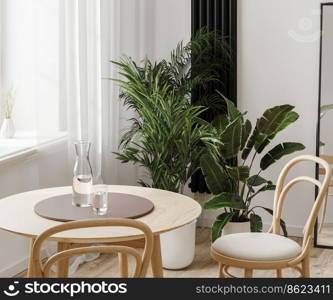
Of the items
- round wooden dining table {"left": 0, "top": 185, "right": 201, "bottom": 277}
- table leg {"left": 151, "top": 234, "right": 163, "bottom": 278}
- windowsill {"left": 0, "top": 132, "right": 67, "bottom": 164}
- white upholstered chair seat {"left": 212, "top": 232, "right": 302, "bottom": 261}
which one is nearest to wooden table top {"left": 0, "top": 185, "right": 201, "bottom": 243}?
round wooden dining table {"left": 0, "top": 185, "right": 201, "bottom": 277}

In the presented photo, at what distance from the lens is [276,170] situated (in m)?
5.08

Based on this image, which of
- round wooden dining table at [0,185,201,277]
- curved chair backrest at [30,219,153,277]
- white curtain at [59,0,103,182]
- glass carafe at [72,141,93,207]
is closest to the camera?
curved chair backrest at [30,219,153,277]

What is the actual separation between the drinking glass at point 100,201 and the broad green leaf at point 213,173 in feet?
4.40

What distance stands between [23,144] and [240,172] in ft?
4.15

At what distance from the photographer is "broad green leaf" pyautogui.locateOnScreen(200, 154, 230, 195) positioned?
4316mm

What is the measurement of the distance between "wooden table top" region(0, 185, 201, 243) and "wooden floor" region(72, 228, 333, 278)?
3.33ft

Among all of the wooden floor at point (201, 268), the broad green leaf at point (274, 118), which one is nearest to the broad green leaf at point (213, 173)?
the broad green leaf at point (274, 118)

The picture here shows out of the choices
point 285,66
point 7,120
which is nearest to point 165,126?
point 7,120

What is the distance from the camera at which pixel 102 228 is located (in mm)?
2871

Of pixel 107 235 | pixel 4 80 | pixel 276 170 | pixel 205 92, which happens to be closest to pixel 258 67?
pixel 205 92

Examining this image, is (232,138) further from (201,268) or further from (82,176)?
(82,176)

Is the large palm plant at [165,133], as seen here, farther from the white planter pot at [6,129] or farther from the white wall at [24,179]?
the white planter pot at [6,129]

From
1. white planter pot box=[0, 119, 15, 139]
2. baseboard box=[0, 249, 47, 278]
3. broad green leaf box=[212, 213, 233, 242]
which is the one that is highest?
white planter pot box=[0, 119, 15, 139]

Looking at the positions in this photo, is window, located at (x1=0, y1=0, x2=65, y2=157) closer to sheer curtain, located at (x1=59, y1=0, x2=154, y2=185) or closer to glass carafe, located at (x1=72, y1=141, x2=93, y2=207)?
sheer curtain, located at (x1=59, y1=0, x2=154, y2=185)
